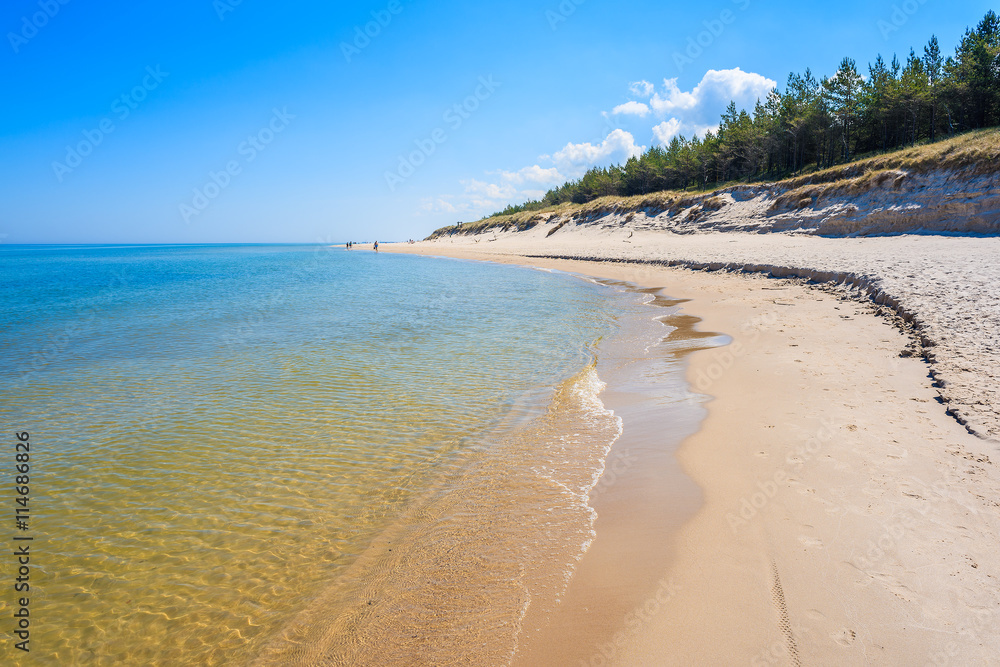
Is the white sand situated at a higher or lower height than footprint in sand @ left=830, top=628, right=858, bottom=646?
higher

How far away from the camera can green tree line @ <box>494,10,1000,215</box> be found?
3769 centimetres

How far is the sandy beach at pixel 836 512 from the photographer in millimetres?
2896

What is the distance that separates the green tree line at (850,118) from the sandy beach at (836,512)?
4364 cm

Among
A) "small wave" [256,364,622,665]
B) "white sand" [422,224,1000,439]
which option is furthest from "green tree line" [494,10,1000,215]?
"small wave" [256,364,622,665]

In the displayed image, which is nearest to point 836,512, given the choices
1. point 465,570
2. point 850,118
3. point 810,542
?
point 810,542

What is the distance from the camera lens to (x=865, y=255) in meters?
18.2

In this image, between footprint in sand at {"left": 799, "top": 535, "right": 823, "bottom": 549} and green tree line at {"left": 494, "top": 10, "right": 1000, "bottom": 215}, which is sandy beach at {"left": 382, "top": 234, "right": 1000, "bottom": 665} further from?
green tree line at {"left": 494, "top": 10, "right": 1000, "bottom": 215}

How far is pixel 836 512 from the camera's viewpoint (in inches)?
163

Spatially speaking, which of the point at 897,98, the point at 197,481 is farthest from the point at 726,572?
the point at 897,98

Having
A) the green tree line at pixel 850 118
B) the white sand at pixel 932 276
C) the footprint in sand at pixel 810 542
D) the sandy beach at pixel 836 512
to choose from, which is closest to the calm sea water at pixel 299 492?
the sandy beach at pixel 836 512

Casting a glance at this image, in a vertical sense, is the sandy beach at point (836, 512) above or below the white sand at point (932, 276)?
below

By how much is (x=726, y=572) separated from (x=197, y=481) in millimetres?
5985

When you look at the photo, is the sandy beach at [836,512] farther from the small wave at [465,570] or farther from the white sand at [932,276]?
the small wave at [465,570]

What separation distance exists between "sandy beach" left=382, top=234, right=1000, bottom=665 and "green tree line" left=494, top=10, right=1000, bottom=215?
43.6m
